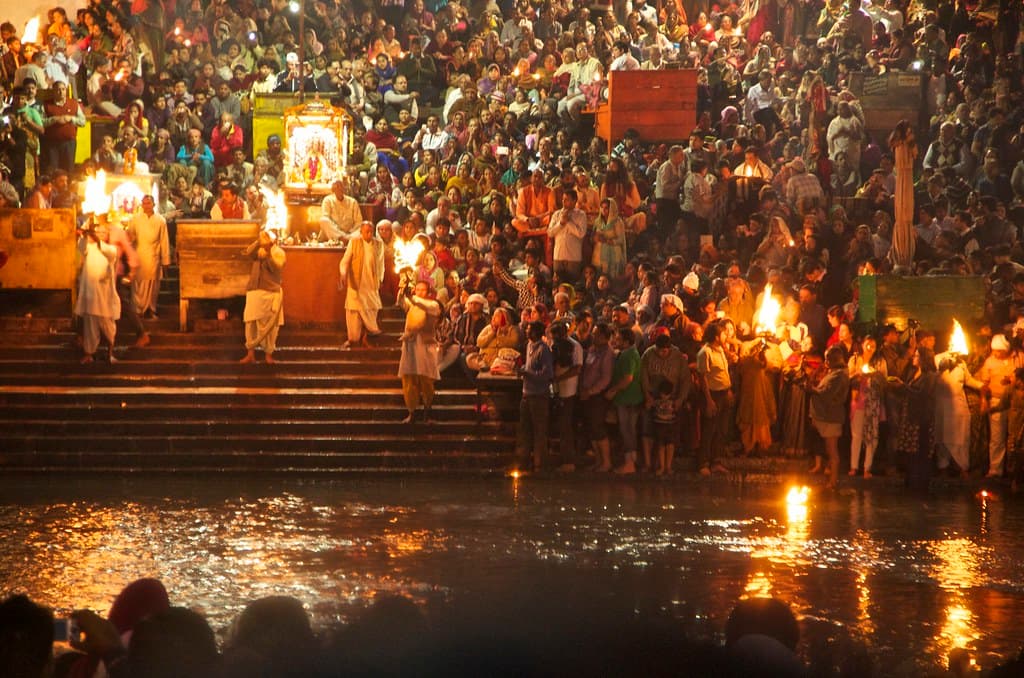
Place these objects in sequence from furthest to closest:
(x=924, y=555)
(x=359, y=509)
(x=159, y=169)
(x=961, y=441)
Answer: (x=159, y=169) → (x=961, y=441) → (x=359, y=509) → (x=924, y=555)

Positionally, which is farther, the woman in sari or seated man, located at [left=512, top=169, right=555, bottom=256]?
seated man, located at [left=512, top=169, right=555, bottom=256]

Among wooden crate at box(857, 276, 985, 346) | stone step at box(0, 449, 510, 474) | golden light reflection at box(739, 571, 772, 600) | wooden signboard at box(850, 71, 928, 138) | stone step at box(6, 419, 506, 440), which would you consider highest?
wooden signboard at box(850, 71, 928, 138)

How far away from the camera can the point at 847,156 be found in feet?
71.9

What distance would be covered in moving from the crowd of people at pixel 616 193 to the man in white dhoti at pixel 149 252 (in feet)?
0.13

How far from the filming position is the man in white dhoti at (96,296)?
54.9ft

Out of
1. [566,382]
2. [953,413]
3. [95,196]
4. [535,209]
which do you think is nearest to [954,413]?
[953,413]

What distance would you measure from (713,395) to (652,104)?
9.57 meters

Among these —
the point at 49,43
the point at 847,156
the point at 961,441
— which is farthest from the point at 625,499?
the point at 49,43

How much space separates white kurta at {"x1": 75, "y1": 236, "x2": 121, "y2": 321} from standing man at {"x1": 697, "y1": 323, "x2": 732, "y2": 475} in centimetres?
Answer: 723

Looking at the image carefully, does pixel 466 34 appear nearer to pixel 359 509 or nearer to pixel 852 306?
pixel 852 306

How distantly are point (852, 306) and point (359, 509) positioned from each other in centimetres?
698

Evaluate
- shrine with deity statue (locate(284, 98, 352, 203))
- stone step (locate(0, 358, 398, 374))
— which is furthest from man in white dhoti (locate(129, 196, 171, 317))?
shrine with deity statue (locate(284, 98, 352, 203))

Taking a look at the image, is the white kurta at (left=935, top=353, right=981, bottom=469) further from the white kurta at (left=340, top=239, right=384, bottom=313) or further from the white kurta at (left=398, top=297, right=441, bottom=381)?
the white kurta at (left=340, top=239, right=384, bottom=313)

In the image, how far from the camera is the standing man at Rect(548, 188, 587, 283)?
1886 cm
